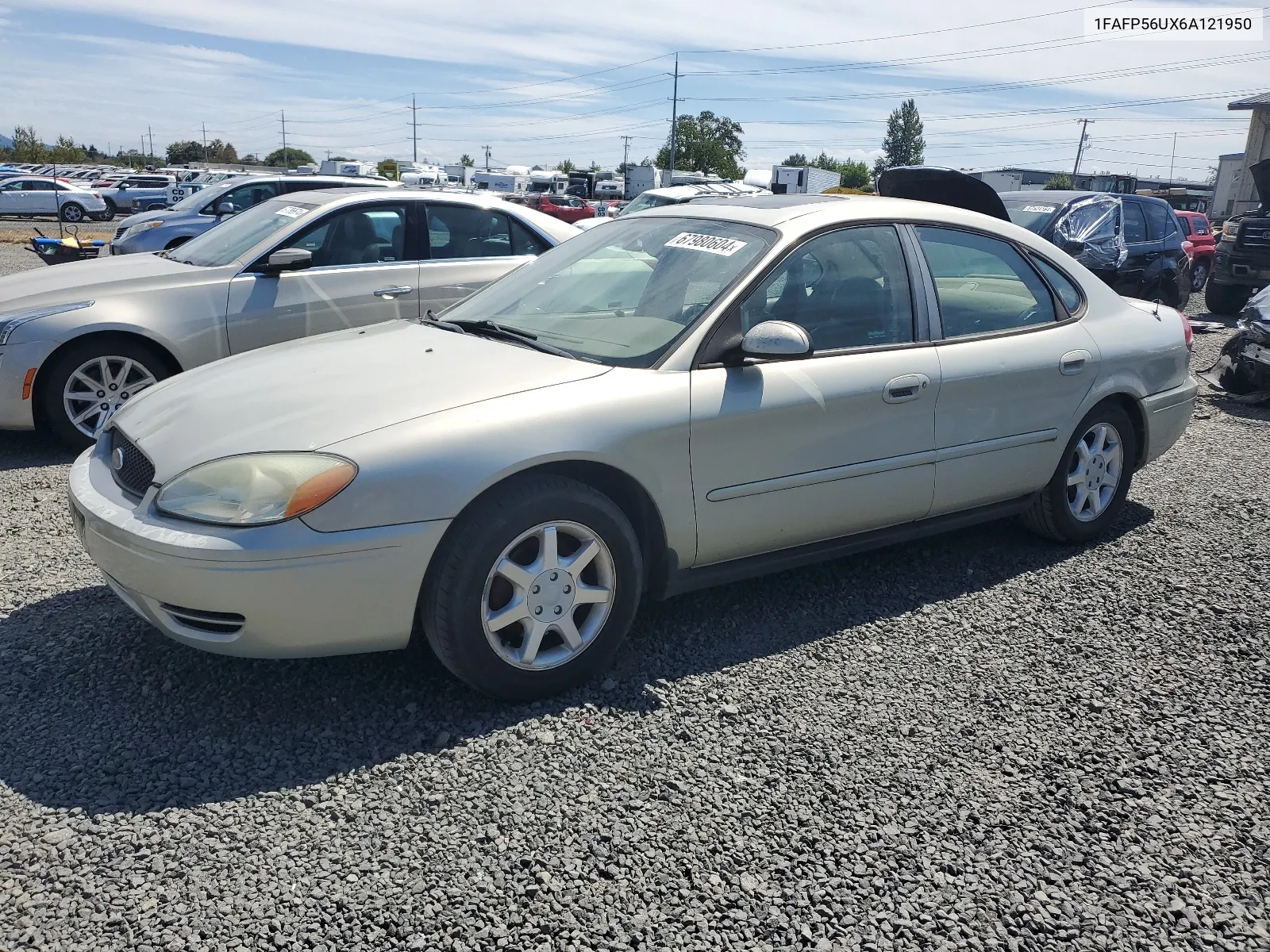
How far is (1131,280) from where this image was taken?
1176 cm

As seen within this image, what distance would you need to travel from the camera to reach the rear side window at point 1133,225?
1191 centimetres

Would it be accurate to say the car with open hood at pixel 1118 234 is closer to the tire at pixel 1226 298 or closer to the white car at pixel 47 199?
the tire at pixel 1226 298

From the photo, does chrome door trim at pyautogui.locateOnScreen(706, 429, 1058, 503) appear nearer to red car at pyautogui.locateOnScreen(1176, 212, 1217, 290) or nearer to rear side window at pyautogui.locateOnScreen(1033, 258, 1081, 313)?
rear side window at pyautogui.locateOnScreen(1033, 258, 1081, 313)

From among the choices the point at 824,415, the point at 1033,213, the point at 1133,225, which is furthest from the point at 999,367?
the point at 1133,225

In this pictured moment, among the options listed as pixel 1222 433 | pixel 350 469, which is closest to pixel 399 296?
pixel 350 469

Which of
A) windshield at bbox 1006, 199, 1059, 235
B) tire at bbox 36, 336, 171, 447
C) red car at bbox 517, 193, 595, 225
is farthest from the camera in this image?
red car at bbox 517, 193, 595, 225

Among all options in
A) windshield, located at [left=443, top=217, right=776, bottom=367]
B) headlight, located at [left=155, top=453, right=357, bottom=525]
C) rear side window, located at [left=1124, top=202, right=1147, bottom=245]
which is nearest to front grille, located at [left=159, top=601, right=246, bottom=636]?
headlight, located at [left=155, top=453, right=357, bottom=525]

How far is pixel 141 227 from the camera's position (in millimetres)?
14125

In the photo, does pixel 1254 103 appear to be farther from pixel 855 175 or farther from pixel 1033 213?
pixel 855 175

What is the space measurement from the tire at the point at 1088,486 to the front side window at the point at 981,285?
1.93 feet

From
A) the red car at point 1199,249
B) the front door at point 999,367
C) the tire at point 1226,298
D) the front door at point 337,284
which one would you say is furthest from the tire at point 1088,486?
the red car at point 1199,249

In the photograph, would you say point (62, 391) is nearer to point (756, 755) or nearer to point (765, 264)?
point (765, 264)

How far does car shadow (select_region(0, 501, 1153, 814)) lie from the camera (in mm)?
2754

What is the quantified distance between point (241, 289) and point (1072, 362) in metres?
4.72
